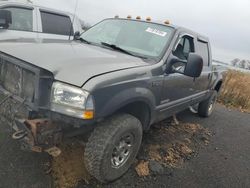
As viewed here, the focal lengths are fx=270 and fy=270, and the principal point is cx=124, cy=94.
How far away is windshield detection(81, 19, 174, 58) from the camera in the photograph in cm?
365

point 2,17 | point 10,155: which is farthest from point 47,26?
point 10,155

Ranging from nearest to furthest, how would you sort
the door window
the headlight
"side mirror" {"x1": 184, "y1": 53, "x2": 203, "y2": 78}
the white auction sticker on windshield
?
the headlight → "side mirror" {"x1": 184, "y1": 53, "x2": 203, "y2": 78} → the white auction sticker on windshield → the door window

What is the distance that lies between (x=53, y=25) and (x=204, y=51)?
135 inches

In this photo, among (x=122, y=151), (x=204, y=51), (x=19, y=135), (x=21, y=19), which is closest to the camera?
(x=19, y=135)

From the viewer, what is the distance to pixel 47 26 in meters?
6.06

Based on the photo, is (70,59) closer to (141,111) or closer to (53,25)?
(141,111)

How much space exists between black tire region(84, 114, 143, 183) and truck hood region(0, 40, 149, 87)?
1.90 feet

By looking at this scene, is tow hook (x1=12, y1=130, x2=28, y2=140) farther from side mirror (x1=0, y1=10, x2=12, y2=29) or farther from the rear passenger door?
the rear passenger door

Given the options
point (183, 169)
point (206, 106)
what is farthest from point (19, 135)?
point (206, 106)

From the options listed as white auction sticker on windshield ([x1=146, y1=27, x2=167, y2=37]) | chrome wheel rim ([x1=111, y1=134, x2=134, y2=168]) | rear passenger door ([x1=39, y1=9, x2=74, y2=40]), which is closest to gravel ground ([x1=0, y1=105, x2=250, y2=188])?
chrome wheel rim ([x1=111, y1=134, x2=134, y2=168])

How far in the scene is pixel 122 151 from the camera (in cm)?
313

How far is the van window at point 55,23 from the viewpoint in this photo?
6046mm

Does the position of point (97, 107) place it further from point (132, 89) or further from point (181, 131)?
point (181, 131)

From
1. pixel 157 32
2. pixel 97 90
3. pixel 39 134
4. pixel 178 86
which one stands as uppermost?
pixel 157 32
